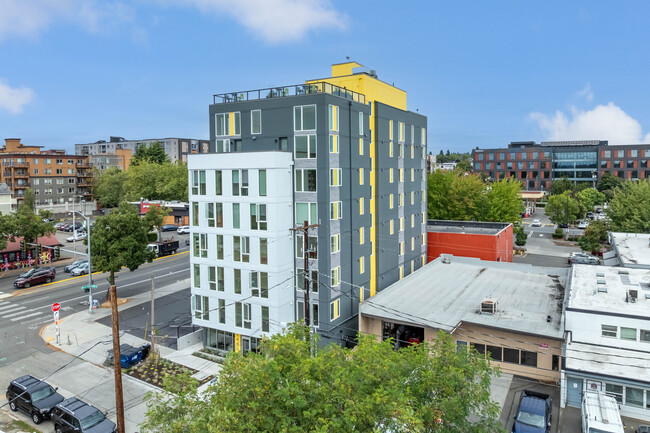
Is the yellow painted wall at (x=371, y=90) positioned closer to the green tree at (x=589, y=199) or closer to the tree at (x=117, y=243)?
the tree at (x=117, y=243)

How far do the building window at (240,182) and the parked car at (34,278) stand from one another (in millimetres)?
31223

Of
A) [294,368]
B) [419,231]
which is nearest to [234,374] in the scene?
[294,368]

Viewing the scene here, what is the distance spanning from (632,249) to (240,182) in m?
35.8

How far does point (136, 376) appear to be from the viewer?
28000mm

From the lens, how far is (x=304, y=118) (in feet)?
96.9

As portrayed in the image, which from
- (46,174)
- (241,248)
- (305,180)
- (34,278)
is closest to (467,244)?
(305,180)

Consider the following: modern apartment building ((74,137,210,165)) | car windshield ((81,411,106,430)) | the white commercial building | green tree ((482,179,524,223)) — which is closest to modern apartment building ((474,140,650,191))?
green tree ((482,179,524,223))

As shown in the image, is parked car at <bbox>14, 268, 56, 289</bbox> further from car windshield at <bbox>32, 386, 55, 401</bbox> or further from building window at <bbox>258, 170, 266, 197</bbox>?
building window at <bbox>258, 170, 266, 197</bbox>

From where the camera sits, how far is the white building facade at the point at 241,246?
29.0 m

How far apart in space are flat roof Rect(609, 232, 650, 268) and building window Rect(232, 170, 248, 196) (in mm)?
29653

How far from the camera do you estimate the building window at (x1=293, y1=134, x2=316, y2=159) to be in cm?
2944

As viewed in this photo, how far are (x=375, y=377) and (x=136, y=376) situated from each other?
65.3 feet

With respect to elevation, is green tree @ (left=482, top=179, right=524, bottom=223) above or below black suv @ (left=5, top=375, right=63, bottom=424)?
above

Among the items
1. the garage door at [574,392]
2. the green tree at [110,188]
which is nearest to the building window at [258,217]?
the garage door at [574,392]
